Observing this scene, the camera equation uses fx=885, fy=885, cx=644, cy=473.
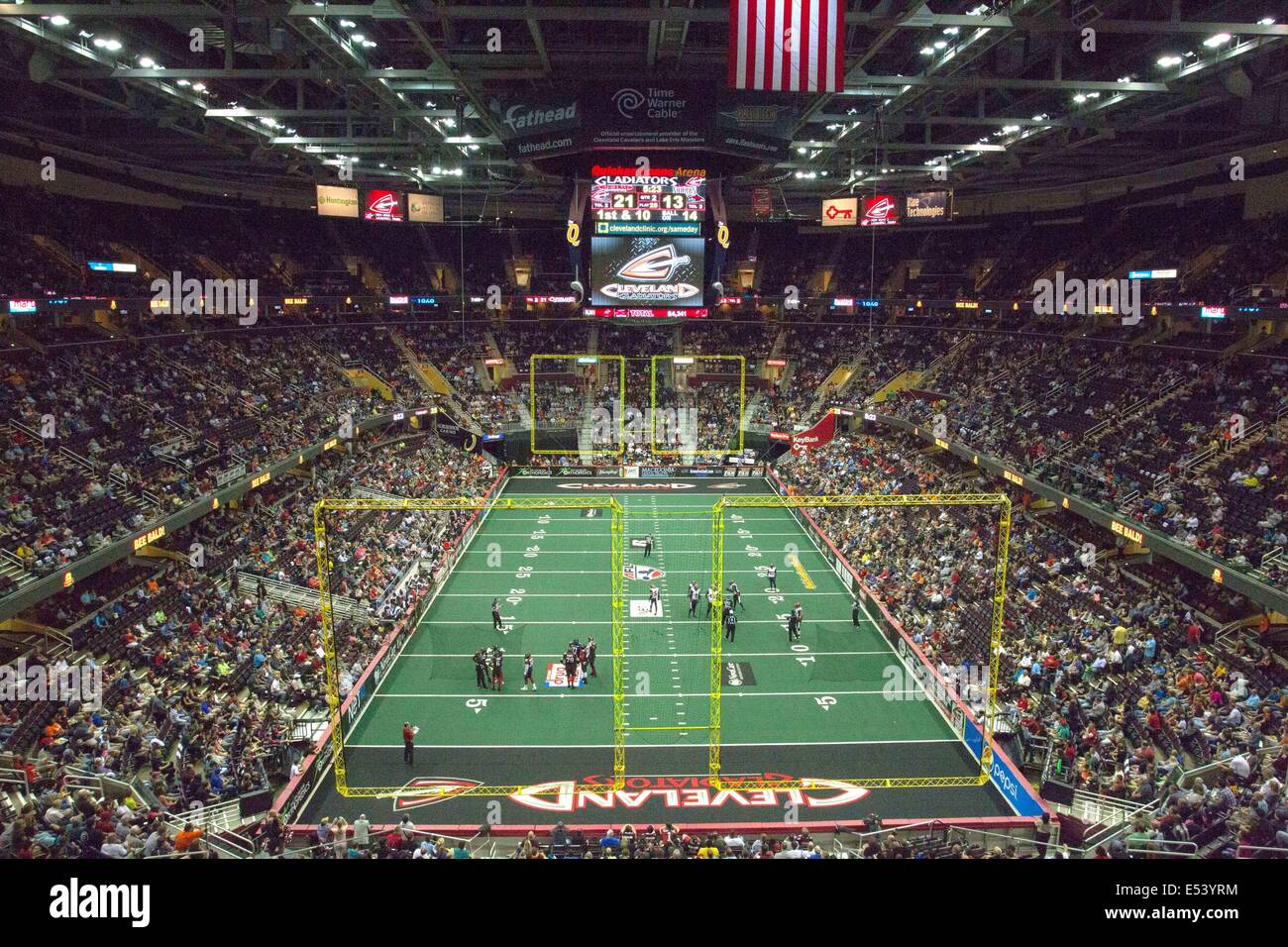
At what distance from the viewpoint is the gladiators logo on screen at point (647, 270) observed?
22.4m

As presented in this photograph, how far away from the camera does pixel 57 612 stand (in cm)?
1798

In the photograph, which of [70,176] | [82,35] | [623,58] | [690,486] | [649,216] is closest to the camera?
[82,35]

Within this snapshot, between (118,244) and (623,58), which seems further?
(118,244)

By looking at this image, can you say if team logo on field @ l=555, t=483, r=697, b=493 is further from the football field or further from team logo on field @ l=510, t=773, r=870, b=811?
team logo on field @ l=510, t=773, r=870, b=811

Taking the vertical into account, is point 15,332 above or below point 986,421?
above

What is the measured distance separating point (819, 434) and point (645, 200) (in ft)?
79.2

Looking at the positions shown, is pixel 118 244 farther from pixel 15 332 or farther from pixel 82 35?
pixel 82 35

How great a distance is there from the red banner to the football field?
14189 millimetres

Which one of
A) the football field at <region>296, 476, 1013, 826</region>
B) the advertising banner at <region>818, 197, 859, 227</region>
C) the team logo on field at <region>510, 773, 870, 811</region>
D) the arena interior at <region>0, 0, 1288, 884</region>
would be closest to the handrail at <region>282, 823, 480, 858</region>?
the arena interior at <region>0, 0, 1288, 884</region>

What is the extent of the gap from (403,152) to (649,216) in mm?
10835

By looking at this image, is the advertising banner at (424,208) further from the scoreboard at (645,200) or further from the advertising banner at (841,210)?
the advertising banner at (841,210)

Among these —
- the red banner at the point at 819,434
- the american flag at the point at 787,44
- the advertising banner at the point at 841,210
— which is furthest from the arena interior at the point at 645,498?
the red banner at the point at 819,434
